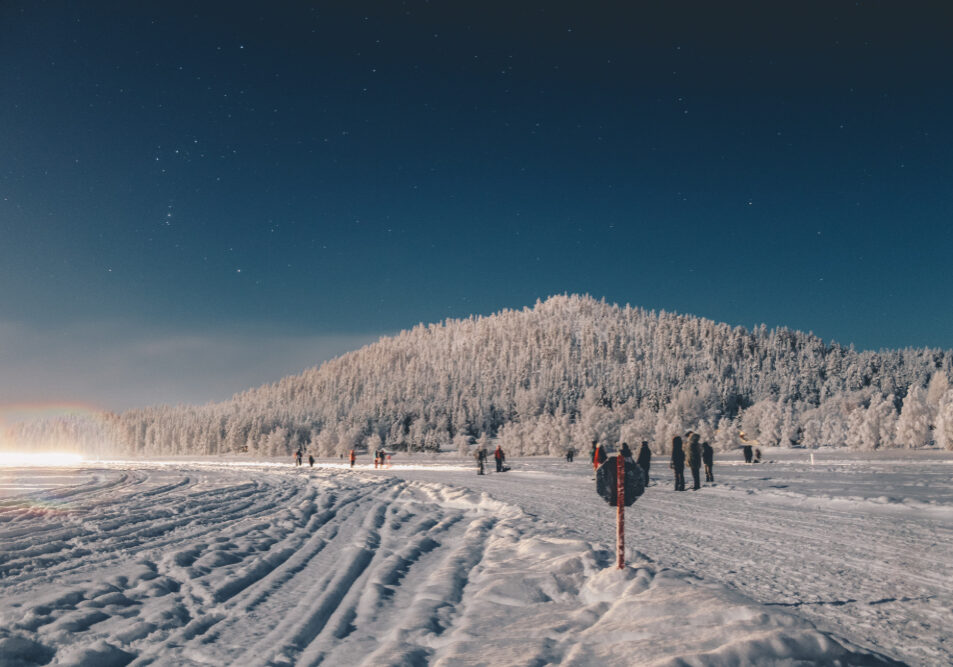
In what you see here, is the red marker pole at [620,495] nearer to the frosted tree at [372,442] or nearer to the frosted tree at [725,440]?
the frosted tree at [725,440]

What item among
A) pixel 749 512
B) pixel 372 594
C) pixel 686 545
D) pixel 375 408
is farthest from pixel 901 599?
pixel 375 408

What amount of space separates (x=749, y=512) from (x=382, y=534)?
299 inches

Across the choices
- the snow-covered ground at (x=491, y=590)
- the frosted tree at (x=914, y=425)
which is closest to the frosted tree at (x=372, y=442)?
the frosted tree at (x=914, y=425)

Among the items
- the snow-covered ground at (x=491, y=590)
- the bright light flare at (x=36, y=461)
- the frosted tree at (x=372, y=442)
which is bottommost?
the bright light flare at (x=36, y=461)

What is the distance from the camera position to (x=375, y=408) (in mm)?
152875

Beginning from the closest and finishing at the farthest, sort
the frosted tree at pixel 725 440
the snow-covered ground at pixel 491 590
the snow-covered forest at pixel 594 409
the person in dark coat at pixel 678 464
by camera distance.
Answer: the snow-covered ground at pixel 491 590, the person in dark coat at pixel 678 464, the frosted tree at pixel 725 440, the snow-covered forest at pixel 594 409

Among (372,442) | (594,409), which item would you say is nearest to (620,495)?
(594,409)

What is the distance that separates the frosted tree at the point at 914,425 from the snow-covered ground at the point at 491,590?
1477 inches

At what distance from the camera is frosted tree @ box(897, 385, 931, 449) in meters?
41.2

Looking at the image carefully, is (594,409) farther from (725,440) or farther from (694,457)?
(694,457)

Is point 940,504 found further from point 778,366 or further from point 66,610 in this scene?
point 778,366

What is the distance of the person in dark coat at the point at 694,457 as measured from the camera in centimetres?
1708

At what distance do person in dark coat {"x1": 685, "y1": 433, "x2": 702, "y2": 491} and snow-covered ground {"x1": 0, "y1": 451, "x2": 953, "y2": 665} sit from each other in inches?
201

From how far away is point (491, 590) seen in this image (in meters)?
5.94
